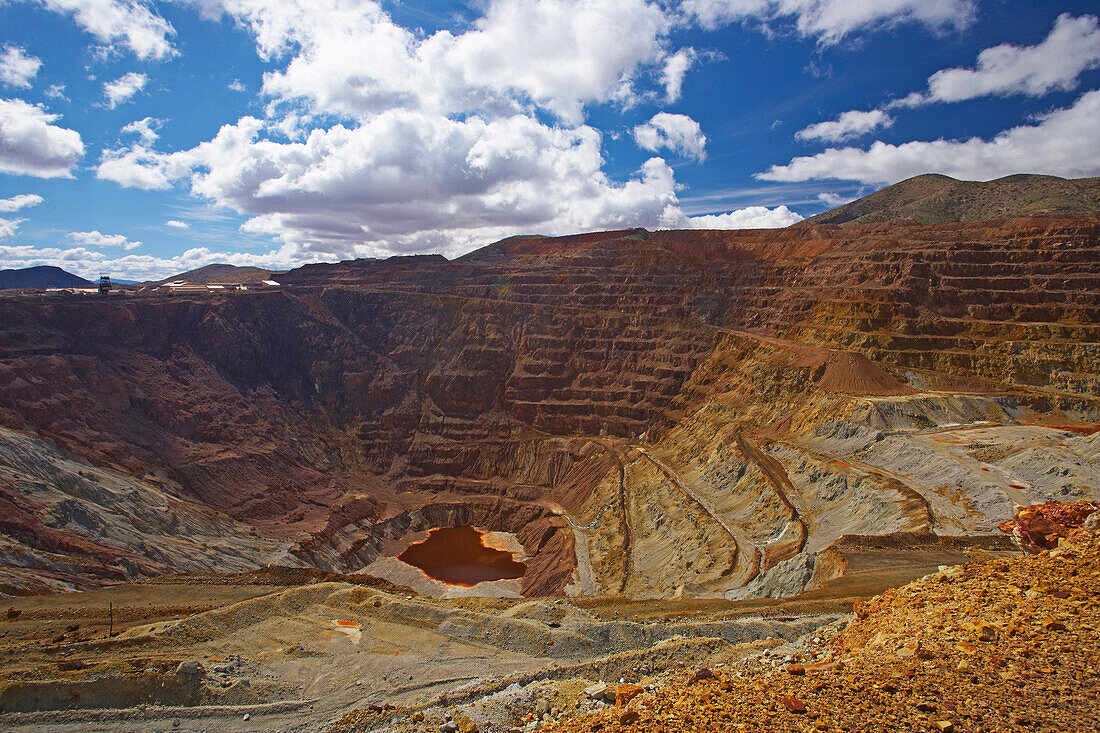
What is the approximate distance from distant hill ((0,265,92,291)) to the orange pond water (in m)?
155

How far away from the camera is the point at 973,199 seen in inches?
5108

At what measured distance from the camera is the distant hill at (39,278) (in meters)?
168

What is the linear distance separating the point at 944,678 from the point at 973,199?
152 meters

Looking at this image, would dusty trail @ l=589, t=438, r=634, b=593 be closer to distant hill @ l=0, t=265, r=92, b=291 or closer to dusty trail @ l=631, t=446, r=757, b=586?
dusty trail @ l=631, t=446, r=757, b=586

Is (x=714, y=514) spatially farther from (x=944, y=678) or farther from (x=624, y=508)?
(x=944, y=678)

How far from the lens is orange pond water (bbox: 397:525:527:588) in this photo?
2292 inches

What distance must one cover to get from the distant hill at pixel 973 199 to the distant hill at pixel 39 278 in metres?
193

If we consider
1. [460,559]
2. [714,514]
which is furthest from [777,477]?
[460,559]

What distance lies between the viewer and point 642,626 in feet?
78.0

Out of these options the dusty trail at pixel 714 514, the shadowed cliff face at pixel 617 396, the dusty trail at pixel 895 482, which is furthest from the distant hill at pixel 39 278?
the dusty trail at pixel 895 482

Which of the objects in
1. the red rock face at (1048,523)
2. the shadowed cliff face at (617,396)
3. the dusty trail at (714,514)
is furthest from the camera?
the shadowed cliff face at (617,396)

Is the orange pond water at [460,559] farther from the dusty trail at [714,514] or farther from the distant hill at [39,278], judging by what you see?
the distant hill at [39,278]

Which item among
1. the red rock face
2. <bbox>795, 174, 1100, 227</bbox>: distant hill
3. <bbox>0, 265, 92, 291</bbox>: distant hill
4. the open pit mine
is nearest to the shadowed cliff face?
the open pit mine

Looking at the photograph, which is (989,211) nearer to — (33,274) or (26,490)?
(26,490)
